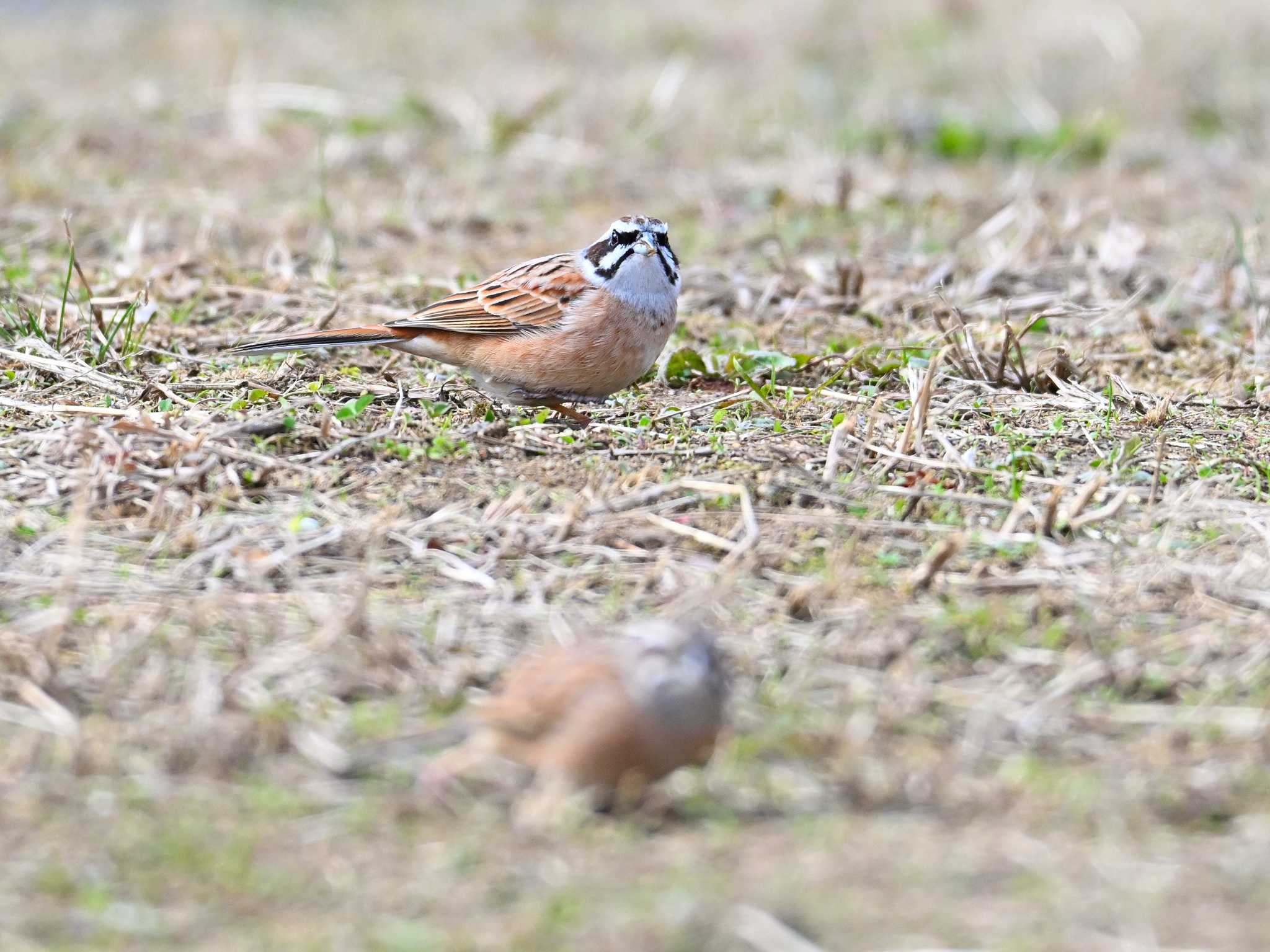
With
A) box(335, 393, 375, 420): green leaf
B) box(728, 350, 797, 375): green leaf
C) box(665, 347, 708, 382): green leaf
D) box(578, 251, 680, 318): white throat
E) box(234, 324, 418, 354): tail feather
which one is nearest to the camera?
box(335, 393, 375, 420): green leaf

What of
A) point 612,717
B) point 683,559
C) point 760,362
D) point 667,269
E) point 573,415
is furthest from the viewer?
point 760,362

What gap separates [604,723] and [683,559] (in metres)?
1.24

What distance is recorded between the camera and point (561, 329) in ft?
19.5

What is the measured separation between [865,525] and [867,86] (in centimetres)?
837

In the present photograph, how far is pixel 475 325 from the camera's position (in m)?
6.05

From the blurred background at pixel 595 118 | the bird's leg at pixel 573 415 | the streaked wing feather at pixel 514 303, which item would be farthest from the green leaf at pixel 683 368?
the blurred background at pixel 595 118

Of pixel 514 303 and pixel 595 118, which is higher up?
pixel 595 118

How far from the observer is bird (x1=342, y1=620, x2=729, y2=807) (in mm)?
3324

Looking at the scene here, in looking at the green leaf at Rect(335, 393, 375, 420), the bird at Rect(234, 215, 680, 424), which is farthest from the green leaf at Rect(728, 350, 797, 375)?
the green leaf at Rect(335, 393, 375, 420)

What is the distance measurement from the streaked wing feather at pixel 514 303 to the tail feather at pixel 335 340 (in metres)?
0.06

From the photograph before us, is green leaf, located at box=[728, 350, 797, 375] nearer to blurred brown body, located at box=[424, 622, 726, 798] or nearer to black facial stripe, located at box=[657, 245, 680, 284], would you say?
black facial stripe, located at box=[657, 245, 680, 284]

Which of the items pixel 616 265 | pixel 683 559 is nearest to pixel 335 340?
pixel 616 265

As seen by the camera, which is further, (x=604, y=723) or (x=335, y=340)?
(x=335, y=340)

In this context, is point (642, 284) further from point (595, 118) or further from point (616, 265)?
point (595, 118)
